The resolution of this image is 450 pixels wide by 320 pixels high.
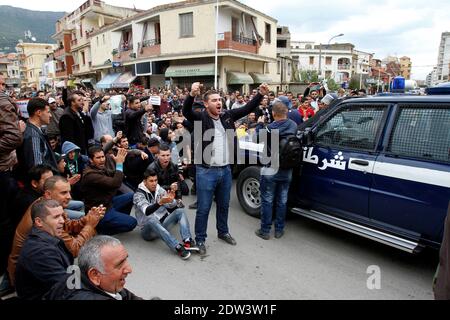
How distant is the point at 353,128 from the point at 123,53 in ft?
91.9

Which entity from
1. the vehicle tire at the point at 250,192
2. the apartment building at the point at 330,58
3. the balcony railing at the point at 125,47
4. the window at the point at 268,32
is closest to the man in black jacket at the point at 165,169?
the vehicle tire at the point at 250,192

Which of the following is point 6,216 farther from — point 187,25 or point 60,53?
point 60,53

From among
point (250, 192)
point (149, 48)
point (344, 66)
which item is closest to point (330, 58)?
point (344, 66)

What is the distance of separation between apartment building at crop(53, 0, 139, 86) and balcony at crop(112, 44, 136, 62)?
5.68 metres

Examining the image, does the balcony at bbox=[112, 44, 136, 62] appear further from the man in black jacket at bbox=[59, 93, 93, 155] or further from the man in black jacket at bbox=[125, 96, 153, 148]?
the man in black jacket at bbox=[59, 93, 93, 155]

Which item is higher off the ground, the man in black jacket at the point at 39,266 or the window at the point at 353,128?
the window at the point at 353,128

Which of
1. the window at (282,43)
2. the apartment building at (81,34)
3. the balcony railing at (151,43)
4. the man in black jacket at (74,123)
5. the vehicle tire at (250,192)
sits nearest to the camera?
the vehicle tire at (250,192)

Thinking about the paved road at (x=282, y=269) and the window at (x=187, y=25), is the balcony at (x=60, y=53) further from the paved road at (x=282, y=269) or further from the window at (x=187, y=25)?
the paved road at (x=282, y=269)

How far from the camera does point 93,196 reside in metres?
4.04

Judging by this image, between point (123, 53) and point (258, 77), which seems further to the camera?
point (123, 53)

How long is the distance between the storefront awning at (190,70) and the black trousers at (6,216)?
19306 mm

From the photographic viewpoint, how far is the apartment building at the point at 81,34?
113 feet
